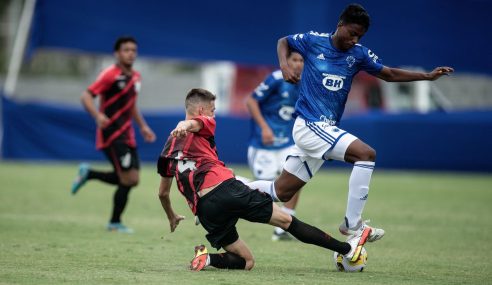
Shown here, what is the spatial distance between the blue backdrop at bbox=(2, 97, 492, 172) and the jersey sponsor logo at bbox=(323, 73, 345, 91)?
13.7 meters

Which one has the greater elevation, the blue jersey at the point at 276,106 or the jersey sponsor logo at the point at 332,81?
the jersey sponsor logo at the point at 332,81

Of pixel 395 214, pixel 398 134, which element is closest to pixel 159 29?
pixel 398 134

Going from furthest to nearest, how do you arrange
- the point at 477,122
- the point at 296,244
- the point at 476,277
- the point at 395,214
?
the point at 477,122 < the point at 395,214 < the point at 296,244 < the point at 476,277

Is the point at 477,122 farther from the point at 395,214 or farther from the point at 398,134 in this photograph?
the point at 395,214

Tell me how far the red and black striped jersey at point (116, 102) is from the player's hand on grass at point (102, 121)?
0.12 metres

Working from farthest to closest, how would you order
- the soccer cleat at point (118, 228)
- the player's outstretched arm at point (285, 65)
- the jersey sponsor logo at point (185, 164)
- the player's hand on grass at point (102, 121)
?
1. the soccer cleat at point (118, 228)
2. the player's hand on grass at point (102, 121)
3. the player's outstretched arm at point (285, 65)
4. the jersey sponsor logo at point (185, 164)

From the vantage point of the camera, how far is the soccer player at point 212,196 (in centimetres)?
721

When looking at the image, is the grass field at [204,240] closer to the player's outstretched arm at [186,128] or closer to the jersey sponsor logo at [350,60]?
the player's outstretched arm at [186,128]

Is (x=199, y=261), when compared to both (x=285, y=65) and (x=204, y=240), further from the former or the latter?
(x=204, y=240)

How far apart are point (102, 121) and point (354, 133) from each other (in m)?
12.1

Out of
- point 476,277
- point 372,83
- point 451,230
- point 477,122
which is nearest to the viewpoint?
point 476,277

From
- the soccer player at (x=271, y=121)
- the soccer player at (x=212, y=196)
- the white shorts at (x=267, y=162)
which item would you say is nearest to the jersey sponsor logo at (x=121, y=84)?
the soccer player at (x=271, y=121)

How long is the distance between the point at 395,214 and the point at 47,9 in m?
12.2

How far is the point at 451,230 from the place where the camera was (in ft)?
37.9
